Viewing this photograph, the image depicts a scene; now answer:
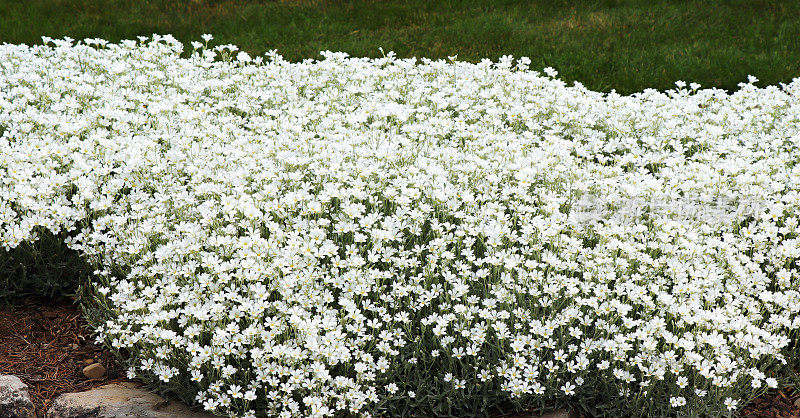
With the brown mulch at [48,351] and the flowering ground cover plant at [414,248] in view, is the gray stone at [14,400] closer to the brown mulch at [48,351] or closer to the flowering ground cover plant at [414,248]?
the brown mulch at [48,351]

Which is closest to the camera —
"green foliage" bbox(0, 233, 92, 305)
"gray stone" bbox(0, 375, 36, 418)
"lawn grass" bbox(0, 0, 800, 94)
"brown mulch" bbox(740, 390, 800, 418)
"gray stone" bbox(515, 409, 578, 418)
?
"gray stone" bbox(0, 375, 36, 418)

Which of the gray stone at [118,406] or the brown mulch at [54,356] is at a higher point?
the brown mulch at [54,356]

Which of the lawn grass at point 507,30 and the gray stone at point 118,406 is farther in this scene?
A: the lawn grass at point 507,30

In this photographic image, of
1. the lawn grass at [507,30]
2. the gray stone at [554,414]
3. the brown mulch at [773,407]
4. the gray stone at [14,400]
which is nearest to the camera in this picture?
the gray stone at [14,400]

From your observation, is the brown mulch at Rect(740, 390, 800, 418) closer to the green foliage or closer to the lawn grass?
the green foliage

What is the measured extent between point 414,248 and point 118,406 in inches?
70.6

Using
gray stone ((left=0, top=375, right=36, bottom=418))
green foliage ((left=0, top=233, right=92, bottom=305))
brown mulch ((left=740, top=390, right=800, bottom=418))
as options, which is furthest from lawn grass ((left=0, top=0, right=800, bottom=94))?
gray stone ((left=0, top=375, right=36, bottom=418))

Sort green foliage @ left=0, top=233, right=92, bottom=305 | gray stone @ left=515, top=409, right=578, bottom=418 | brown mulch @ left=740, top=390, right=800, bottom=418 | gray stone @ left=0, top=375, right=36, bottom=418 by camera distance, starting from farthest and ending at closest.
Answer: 1. green foliage @ left=0, top=233, right=92, bottom=305
2. brown mulch @ left=740, top=390, right=800, bottom=418
3. gray stone @ left=515, top=409, right=578, bottom=418
4. gray stone @ left=0, top=375, right=36, bottom=418

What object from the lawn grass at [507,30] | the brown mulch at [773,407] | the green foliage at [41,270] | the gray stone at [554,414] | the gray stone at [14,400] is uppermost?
the lawn grass at [507,30]

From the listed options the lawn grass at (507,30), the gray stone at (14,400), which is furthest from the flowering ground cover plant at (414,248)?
the lawn grass at (507,30)

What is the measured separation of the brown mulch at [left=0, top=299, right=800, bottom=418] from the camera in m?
3.86

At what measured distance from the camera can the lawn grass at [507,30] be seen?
8.80 meters

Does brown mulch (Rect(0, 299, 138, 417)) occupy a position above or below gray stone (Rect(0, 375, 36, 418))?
above

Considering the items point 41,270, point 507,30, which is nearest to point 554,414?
point 41,270
